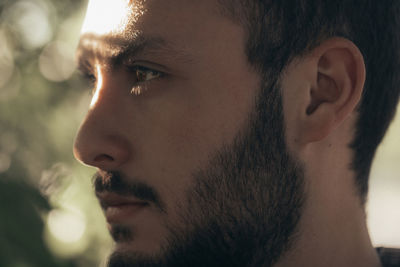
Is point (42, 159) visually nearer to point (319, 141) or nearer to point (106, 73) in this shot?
point (106, 73)

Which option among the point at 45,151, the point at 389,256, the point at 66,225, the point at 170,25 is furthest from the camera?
the point at 45,151

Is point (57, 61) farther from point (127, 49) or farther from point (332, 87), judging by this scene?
point (332, 87)

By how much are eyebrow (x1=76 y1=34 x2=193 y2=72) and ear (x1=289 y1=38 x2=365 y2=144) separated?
0.32 m

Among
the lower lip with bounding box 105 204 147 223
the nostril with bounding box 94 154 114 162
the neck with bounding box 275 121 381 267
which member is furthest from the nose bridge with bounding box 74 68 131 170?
the neck with bounding box 275 121 381 267

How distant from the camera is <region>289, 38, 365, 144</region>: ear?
4.09 feet

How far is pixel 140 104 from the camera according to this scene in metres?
1.24

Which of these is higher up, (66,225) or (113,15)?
(66,225)

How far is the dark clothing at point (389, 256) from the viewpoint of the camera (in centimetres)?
143

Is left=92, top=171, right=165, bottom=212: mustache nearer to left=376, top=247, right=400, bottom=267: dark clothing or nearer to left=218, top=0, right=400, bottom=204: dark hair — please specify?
left=218, top=0, right=400, bottom=204: dark hair

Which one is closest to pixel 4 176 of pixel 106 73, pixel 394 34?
pixel 106 73

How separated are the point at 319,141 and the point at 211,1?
463 mm

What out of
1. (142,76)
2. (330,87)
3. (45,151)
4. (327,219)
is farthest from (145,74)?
(45,151)

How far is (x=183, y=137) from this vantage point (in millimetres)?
1215

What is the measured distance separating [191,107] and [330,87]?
14.8 inches
